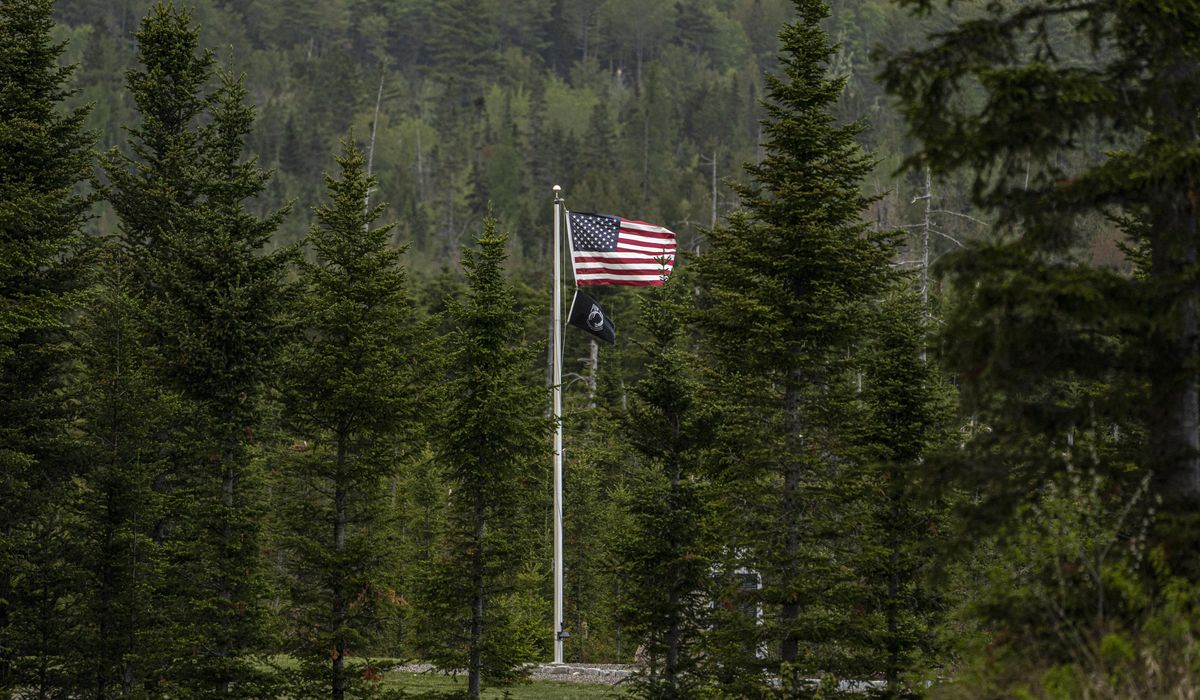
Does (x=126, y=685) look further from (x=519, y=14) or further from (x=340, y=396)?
(x=519, y=14)

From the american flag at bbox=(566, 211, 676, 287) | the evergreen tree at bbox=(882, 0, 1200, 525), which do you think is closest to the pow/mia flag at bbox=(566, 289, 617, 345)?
the american flag at bbox=(566, 211, 676, 287)

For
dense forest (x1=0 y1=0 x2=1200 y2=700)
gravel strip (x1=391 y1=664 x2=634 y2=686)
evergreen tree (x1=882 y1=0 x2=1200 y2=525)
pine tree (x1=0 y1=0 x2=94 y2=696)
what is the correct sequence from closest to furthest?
evergreen tree (x1=882 y1=0 x2=1200 y2=525)
dense forest (x1=0 y1=0 x2=1200 y2=700)
pine tree (x1=0 y1=0 x2=94 y2=696)
gravel strip (x1=391 y1=664 x2=634 y2=686)

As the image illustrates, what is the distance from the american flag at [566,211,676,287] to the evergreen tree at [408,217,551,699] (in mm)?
2481

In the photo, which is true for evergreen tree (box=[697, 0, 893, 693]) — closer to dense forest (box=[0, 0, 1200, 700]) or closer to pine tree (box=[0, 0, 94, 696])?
dense forest (box=[0, 0, 1200, 700])

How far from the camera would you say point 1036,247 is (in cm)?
946

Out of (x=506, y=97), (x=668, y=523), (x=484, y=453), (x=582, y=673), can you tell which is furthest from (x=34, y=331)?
(x=506, y=97)

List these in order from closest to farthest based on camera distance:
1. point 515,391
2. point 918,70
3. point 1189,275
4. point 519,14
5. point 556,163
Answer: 1. point 1189,275
2. point 918,70
3. point 515,391
4. point 556,163
5. point 519,14

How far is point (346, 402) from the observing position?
2155 centimetres

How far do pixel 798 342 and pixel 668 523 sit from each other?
439cm

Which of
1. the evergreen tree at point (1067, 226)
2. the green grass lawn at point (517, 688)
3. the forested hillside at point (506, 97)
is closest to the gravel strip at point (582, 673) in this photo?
the green grass lawn at point (517, 688)

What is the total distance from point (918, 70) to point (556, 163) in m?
110

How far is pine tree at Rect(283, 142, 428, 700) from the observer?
2159 centimetres

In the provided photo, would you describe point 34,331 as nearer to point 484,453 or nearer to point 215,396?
point 215,396

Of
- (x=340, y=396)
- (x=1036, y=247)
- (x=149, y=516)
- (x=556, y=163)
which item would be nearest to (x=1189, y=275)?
(x=1036, y=247)
